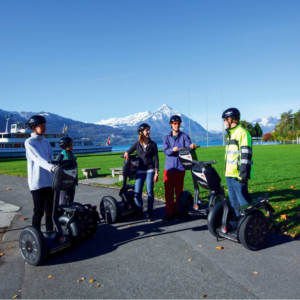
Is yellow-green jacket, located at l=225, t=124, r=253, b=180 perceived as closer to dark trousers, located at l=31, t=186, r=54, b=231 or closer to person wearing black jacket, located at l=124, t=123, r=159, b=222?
person wearing black jacket, located at l=124, t=123, r=159, b=222

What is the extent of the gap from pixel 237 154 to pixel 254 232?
123 centimetres

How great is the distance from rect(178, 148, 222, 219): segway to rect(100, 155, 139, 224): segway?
1.07 metres

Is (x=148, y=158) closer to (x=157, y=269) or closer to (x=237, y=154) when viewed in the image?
(x=237, y=154)

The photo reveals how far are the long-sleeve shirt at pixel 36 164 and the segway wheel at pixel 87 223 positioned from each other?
0.78 m

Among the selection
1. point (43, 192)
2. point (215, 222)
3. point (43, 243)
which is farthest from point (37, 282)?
point (215, 222)

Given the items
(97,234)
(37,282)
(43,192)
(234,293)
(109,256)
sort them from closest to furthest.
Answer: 1. (234,293)
2. (37,282)
3. (109,256)
4. (43,192)
5. (97,234)

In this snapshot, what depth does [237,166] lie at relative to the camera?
454 centimetres

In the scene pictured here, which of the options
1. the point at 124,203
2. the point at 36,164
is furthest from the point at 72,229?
the point at 124,203

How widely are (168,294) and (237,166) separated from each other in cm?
235

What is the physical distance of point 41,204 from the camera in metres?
4.53

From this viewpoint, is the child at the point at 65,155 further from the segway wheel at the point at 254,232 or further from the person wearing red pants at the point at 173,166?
the segway wheel at the point at 254,232

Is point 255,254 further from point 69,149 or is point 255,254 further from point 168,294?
point 69,149

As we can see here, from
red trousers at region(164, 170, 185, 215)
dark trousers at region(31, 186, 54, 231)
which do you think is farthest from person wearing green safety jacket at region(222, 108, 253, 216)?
dark trousers at region(31, 186, 54, 231)

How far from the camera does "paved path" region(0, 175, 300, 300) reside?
10.1ft
